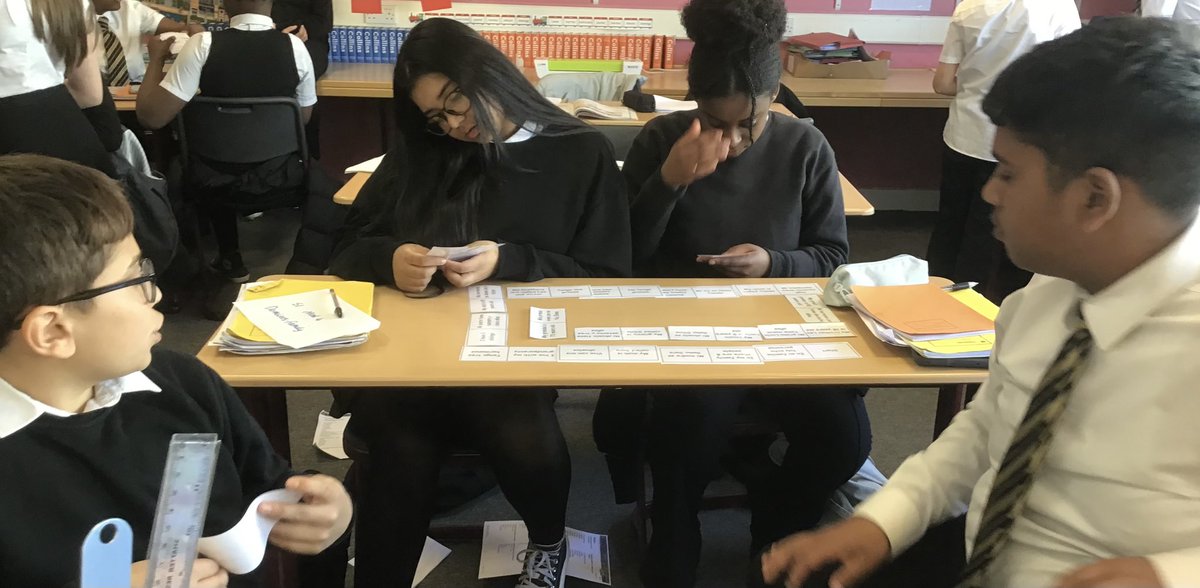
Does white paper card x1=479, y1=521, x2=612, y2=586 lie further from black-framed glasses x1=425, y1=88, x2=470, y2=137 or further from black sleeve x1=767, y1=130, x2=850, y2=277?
black-framed glasses x1=425, y1=88, x2=470, y2=137

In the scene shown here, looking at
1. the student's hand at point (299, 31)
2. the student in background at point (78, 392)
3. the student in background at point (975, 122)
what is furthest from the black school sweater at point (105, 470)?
the student's hand at point (299, 31)

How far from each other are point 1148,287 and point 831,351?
1.80 ft

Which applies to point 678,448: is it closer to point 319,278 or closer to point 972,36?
point 319,278

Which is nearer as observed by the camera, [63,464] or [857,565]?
[63,464]

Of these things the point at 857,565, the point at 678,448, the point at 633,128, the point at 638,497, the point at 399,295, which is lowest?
the point at 638,497

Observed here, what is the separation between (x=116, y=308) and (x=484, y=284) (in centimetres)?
78

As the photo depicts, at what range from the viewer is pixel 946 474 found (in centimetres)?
121

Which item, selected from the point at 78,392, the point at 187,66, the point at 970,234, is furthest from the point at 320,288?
the point at 970,234

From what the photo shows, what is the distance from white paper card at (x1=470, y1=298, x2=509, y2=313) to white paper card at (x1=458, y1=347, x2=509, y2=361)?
0.55 feet

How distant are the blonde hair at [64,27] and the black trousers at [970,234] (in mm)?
3011

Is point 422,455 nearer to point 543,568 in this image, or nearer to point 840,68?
point 543,568

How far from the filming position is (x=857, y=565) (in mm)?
1110

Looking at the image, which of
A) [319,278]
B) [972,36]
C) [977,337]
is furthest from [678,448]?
[972,36]

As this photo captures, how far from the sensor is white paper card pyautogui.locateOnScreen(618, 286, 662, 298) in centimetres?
167
